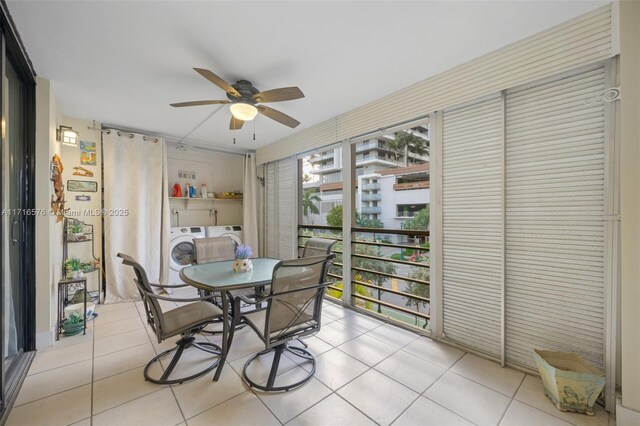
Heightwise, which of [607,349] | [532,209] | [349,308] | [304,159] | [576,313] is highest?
[304,159]

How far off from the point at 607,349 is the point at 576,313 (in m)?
0.23

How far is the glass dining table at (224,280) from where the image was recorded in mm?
1906

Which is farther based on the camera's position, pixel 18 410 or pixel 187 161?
pixel 187 161

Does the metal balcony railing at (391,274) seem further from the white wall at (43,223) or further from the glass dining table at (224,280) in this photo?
the white wall at (43,223)

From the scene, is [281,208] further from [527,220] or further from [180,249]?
[527,220]

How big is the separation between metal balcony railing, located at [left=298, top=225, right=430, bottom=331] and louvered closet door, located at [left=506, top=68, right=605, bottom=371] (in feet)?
2.67

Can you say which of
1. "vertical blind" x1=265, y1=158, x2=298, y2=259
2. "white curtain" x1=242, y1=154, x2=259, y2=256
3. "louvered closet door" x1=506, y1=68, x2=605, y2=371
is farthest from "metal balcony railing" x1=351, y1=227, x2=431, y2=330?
"white curtain" x1=242, y1=154, x2=259, y2=256

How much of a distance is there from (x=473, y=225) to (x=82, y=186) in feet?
15.5

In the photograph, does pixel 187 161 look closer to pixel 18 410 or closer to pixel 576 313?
pixel 18 410

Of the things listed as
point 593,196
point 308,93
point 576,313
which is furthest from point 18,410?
point 593,196

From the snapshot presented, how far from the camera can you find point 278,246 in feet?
15.1

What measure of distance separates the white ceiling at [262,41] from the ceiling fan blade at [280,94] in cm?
26

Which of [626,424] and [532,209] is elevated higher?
[532,209]

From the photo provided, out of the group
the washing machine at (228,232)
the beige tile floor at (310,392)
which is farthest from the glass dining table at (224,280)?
the washing machine at (228,232)
